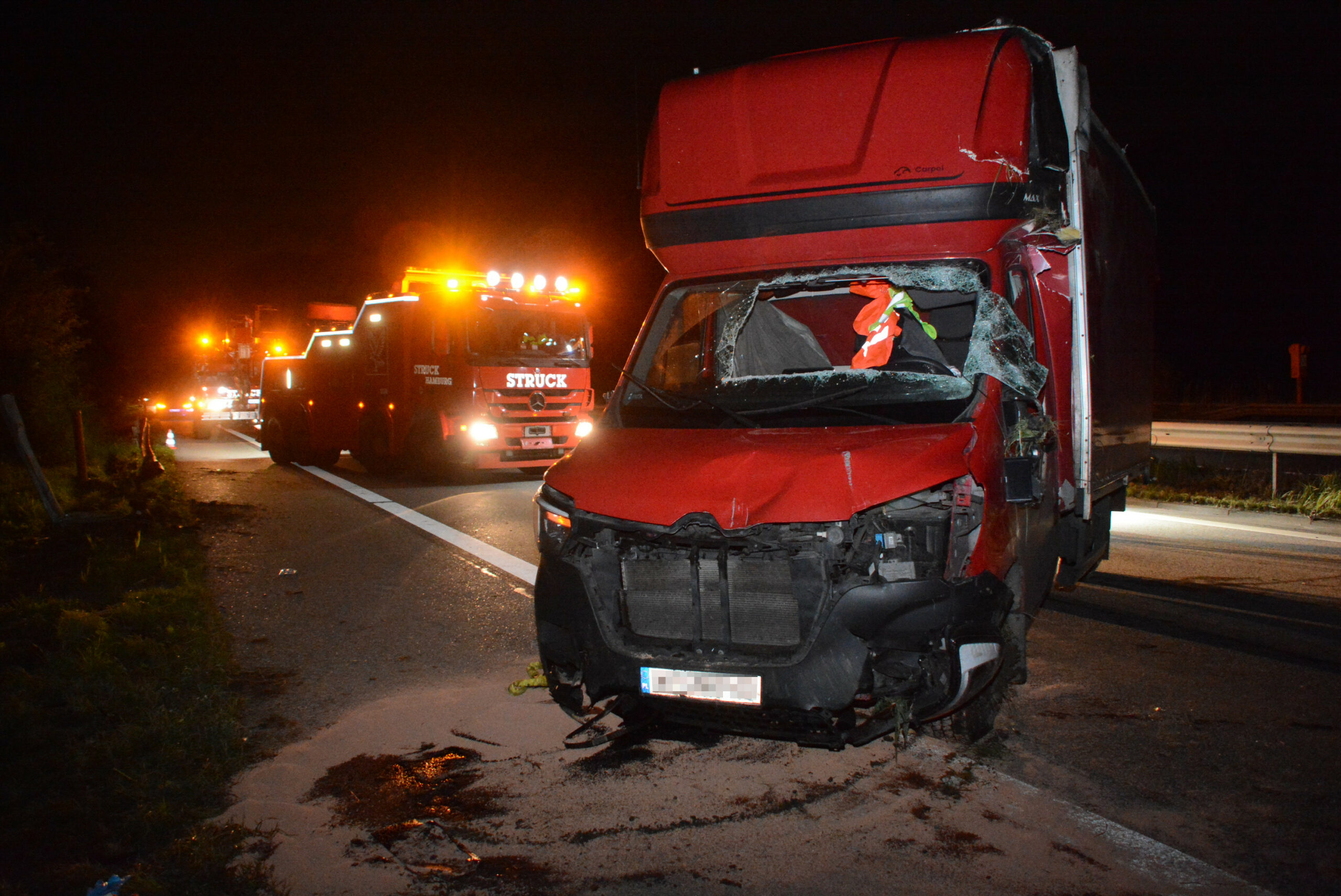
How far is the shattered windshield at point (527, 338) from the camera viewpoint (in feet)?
47.4

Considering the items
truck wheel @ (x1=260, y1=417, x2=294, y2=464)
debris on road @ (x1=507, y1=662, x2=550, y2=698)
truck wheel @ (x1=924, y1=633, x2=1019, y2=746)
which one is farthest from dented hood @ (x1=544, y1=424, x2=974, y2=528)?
truck wheel @ (x1=260, y1=417, x2=294, y2=464)

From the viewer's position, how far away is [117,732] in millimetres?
4230

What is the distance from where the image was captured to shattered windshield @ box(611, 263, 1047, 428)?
4223 mm

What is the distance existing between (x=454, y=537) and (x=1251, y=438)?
32.1 feet

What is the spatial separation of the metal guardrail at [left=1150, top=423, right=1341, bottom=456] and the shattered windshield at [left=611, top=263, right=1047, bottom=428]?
6067mm

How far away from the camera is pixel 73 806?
140 inches

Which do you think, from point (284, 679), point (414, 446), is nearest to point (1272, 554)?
point (284, 679)

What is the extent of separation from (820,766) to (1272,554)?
642 centimetres

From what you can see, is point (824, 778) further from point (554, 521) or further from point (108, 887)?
point (108, 887)

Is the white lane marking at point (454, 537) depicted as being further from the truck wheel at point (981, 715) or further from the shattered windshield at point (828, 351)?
the truck wheel at point (981, 715)

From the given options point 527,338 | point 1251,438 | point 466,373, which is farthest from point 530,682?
point 1251,438

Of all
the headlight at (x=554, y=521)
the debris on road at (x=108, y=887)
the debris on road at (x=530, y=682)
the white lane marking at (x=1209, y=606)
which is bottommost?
the white lane marking at (x=1209, y=606)

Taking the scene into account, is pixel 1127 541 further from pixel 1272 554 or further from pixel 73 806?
pixel 73 806

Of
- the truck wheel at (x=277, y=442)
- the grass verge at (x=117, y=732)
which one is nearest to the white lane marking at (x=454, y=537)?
the grass verge at (x=117, y=732)
